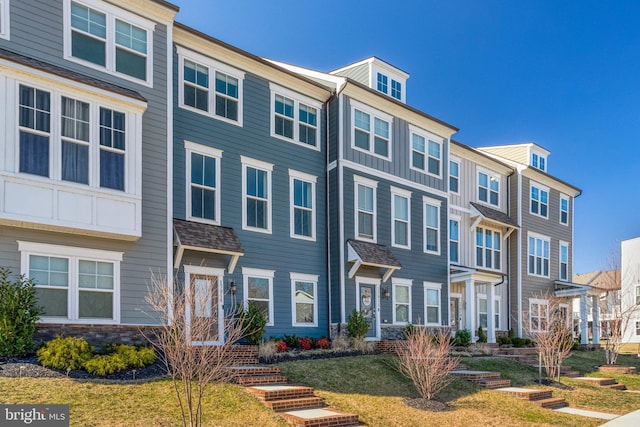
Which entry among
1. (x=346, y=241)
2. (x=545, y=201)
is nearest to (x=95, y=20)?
(x=346, y=241)

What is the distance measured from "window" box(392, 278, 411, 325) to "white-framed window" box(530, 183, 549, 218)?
1117cm

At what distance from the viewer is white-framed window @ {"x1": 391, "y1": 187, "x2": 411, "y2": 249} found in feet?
70.5

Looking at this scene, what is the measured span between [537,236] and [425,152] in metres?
10.4

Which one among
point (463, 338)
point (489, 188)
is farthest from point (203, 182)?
point (489, 188)

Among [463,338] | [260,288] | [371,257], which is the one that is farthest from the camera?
[463,338]

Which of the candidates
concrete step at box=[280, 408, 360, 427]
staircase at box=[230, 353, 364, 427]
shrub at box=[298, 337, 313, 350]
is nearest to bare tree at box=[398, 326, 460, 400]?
staircase at box=[230, 353, 364, 427]

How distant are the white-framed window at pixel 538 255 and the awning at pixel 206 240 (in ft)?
59.4

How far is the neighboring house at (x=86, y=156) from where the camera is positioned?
12.1m

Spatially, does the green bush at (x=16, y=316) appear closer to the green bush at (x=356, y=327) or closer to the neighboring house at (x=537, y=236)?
the green bush at (x=356, y=327)

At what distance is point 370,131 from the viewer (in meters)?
20.7

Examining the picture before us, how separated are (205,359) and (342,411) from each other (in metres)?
3.73

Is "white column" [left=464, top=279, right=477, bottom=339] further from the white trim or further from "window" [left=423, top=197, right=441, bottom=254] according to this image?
the white trim

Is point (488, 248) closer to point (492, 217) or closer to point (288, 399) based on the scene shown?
point (492, 217)

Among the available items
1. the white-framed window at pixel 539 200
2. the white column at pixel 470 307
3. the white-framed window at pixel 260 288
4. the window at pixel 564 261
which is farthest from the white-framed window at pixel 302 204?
the window at pixel 564 261
